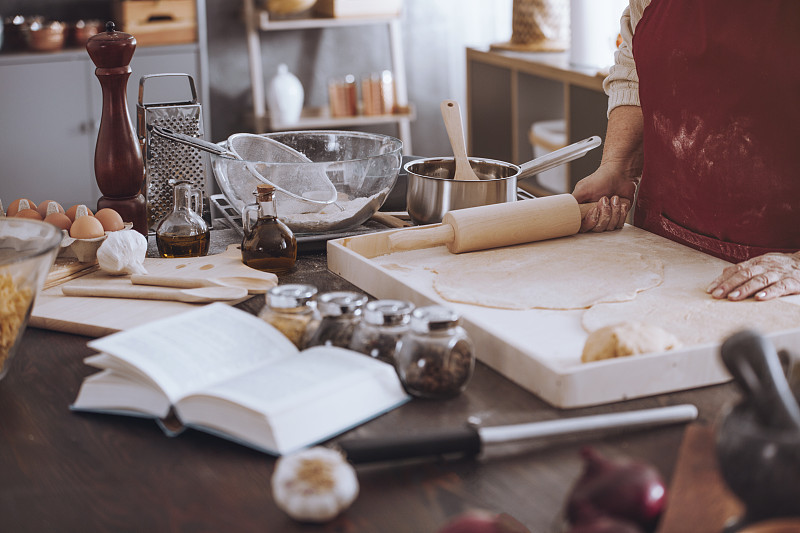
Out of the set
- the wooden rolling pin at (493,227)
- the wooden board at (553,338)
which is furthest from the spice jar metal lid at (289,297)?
A: the wooden rolling pin at (493,227)

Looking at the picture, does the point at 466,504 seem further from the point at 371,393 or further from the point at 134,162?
the point at 134,162

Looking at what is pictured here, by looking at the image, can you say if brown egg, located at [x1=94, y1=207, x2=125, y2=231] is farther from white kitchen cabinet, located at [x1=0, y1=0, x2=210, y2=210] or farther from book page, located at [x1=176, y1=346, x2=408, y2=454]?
white kitchen cabinet, located at [x1=0, y1=0, x2=210, y2=210]

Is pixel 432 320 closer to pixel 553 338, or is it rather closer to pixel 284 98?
pixel 553 338

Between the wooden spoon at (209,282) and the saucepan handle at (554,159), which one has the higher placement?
the saucepan handle at (554,159)

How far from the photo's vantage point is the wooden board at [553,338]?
0.98m

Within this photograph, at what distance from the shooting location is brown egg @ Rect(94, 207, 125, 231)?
1461mm

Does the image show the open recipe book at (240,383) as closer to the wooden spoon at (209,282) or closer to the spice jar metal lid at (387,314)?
the spice jar metal lid at (387,314)

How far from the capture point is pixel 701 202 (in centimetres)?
167

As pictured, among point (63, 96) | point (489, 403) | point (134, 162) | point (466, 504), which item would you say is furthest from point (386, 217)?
point (63, 96)

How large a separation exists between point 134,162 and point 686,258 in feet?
3.30

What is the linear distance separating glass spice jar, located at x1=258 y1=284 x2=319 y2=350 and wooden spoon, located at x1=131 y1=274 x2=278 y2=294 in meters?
0.26

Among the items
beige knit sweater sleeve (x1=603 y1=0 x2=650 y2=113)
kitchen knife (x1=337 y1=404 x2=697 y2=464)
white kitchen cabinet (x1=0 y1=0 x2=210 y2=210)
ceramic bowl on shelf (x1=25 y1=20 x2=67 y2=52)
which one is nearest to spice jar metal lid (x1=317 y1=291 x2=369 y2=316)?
kitchen knife (x1=337 y1=404 x2=697 y2=464)

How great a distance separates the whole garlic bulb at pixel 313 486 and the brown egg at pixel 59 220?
88cm

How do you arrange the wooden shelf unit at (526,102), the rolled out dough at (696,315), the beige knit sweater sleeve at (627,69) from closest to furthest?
the rolled out dough at (696,315) < the beige knit sweater sleeve at (627,69) < the wooden shelf unit at (526,102)
